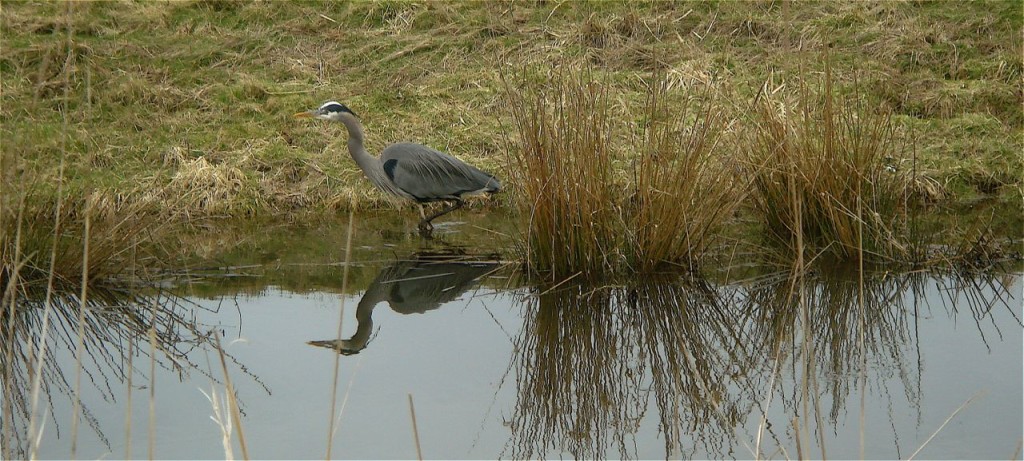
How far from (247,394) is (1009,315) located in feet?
8.84

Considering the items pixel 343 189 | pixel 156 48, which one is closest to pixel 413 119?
pixel 343 189

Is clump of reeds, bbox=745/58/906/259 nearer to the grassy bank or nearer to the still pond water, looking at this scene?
the still pond water

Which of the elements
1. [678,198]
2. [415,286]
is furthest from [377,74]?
[678,198]

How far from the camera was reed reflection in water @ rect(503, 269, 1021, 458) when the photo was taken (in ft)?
10.6

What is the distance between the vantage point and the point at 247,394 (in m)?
3.75

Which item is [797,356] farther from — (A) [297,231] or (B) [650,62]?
(B) [650,62]

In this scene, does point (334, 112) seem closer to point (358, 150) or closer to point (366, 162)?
point (358, 150)

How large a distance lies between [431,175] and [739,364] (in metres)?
3.23

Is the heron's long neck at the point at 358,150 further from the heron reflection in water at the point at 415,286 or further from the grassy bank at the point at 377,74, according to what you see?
the heron reflection in water at the point at 415,286

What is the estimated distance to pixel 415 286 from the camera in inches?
205

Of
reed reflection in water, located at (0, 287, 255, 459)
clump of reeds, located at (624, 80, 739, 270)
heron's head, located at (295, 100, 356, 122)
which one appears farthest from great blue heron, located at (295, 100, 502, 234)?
reed reflection in water, located at (0, 287, 255, 459)

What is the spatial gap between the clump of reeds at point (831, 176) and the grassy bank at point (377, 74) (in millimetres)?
1582

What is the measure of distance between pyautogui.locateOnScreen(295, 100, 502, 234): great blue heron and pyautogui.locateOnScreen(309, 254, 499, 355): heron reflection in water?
0.99 metres

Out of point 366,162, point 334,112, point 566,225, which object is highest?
point 334,112
